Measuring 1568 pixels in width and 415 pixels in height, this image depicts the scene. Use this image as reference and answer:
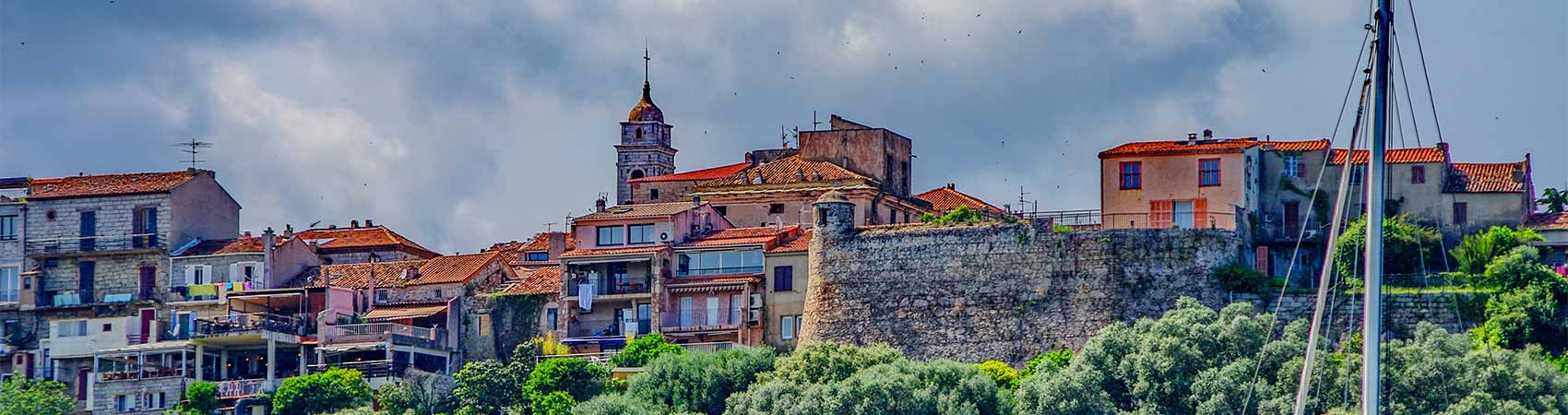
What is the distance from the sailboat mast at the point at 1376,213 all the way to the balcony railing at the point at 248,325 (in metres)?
41.4

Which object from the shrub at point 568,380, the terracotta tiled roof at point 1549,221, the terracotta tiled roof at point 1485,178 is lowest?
the shrub at point 568,380

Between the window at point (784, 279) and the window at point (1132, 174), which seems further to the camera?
the window at point (784, 279)

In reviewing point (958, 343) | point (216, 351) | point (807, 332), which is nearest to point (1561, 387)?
point (958, 343)

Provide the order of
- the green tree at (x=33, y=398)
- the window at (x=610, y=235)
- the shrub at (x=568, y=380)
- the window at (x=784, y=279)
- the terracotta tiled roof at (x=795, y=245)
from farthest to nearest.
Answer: the window at (x=610, y=235) < the green tree at (x=33, y=398) < the terracotta tiled roof at (x=795, y=245) < the window at (x=784, y=279) < the shrub at (x=568, y=380)

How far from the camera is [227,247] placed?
3157 inches

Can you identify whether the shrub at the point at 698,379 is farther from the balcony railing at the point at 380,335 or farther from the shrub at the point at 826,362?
the balcony railing at the point at 380,335

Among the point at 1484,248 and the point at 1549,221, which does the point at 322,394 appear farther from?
the point at 1549,221

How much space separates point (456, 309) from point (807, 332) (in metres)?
12.4

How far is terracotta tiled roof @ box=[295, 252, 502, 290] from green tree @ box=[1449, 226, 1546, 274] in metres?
28.4

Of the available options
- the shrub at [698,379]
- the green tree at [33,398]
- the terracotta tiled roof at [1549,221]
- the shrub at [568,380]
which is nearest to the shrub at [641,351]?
the shrub at [568,380]

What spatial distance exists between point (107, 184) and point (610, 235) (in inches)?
657

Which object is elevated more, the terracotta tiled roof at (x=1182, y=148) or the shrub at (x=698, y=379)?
the terracotta tiled roof at (x=1182, y=148)

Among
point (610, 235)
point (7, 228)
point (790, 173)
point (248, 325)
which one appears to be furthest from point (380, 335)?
point (7, 228)

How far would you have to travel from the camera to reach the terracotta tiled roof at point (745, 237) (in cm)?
7338
